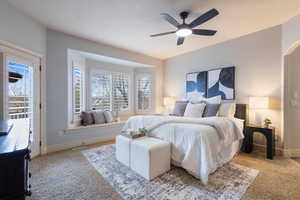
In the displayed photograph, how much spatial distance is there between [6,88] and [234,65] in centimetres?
476

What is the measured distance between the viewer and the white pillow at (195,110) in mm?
3396

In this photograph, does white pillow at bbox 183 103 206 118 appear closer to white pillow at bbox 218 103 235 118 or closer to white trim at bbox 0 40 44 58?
white pillow at bbox 218 103 235 118

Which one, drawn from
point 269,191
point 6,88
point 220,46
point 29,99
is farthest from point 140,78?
point 269,191

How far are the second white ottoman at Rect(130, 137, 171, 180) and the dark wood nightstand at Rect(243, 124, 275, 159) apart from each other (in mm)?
1965

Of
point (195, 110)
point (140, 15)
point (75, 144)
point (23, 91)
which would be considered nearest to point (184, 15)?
point (140, 15)

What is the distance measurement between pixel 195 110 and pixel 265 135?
4.68 feet

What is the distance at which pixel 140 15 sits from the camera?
2613mm

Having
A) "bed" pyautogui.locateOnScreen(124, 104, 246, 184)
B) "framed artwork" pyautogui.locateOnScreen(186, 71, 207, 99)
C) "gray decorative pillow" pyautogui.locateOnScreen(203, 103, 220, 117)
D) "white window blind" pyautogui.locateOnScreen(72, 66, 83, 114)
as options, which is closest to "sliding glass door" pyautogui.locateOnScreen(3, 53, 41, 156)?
"white window blind" pyautogui.locateOnScreen(72, 66, 83, 114)

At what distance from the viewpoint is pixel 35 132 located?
2934 millimetres

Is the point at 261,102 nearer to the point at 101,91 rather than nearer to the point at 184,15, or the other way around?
the point at 184,15

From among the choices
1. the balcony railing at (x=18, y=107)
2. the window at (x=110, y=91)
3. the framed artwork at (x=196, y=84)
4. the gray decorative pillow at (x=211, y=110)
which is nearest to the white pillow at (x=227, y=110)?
the gray decorative pillow at (x=211, y=110)

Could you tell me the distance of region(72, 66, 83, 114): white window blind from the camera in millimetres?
3983

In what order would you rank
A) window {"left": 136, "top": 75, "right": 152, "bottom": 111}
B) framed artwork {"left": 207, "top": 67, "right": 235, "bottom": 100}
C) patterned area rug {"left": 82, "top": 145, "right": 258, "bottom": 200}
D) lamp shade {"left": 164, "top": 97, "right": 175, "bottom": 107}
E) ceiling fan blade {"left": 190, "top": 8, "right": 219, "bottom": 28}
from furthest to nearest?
window {"left": 136, "top": 75, "right": 152, "bottom": 111} → lamp shade {"left": 164, "top": 97, "right": 175, "bottom": 107} → framed artwork {"left": 207, "top": 67, "right": 235, "bottom": 100} → ceiling fan blade {"left": 190, "top": 8, "right": 219, "bottom": 28} → patterned area rug {"left": 82, "top": 145, "right": 258, "bottom": 200}

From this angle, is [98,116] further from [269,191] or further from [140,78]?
[269,191]
